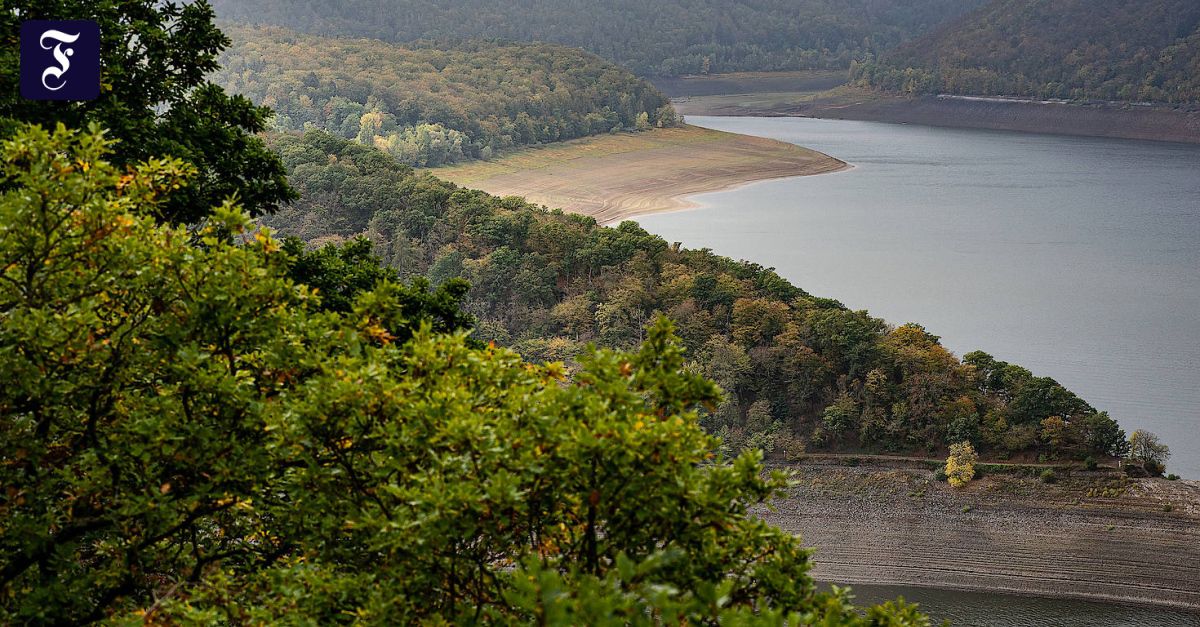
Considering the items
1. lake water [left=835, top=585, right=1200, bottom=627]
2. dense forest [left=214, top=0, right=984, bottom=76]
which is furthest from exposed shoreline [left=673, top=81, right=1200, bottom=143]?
lake water [left=835, top=585, right=1200, bottom=627]

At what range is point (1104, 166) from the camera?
74375 millimetres

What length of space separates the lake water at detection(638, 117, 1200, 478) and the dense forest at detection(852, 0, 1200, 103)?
1386cm

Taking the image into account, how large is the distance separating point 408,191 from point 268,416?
4010 cm

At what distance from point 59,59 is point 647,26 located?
13023 cm

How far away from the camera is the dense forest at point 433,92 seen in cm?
7875

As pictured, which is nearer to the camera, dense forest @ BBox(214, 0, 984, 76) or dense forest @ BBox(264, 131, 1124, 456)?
dense forest @ BBox(264, 131, 1124, 456)

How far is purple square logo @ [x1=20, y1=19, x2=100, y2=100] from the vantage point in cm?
1083

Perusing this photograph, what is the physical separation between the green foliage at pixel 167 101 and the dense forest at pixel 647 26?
109 m

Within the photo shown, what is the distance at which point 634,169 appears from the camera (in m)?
73.0

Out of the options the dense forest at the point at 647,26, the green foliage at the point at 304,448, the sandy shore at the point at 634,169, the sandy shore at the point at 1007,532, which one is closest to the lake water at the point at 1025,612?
the sandy shore at the point at 1007,532

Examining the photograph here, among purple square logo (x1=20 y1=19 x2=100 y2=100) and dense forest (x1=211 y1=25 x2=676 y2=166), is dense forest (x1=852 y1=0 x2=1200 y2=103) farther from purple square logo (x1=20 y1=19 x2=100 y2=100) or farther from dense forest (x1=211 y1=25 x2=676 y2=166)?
purple square logo (x1=20 y1=19 x2=100 y2=100)

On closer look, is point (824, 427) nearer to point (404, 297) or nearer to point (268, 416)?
point (404, 297)

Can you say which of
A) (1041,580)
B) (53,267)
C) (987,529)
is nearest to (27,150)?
(53,267)

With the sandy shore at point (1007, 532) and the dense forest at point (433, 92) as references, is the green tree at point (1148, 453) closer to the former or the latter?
the sandy shore at point (1007, 532)
